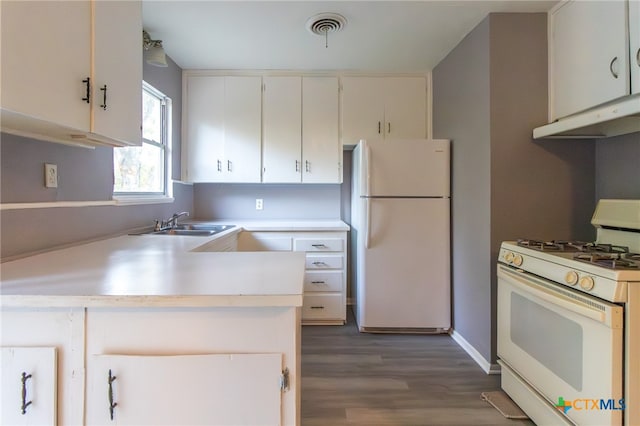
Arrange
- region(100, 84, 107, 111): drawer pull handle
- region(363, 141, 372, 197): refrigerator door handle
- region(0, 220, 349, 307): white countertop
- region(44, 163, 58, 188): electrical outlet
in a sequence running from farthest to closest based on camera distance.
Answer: region(363, 141, 372, 197): refrigerator door handle → region(44, 163, 58, 188): electrical outlet → region(100, 84, 107, 111): drawer pull handle → region(0, 220, 349, 307): white countertop

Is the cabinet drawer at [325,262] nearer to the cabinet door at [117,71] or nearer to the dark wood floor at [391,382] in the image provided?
the dark wood floor at [391,382]

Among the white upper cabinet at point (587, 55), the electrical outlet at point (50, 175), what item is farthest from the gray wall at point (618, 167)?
the electrical outlet at point (50, 175)

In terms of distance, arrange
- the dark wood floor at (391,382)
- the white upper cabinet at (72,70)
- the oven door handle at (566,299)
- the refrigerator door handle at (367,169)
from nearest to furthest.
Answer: the white upper cabinet at (72,70) < the oven door handle at (566,299) < the dark wood floor at (391,382) < the refrigerator door handle at (367,169)

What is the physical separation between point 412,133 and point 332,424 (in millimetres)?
2548

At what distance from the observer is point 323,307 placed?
2896 mm

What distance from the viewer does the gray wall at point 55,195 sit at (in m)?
1.32

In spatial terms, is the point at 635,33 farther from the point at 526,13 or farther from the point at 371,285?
the point at 371,285

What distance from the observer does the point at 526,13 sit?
2.10m

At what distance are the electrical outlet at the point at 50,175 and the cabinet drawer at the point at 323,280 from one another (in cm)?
190

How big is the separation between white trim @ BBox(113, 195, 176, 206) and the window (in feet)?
0.07

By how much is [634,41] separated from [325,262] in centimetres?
234

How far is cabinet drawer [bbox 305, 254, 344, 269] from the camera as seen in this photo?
2.88m

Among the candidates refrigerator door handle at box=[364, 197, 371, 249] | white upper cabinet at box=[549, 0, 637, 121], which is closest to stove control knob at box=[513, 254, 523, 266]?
white upper cabinet at box=[549, 0, 637, 121]

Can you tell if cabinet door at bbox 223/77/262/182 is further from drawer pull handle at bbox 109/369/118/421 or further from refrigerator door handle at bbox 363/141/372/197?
drawer pull handle at bbox 109/369/118/421
